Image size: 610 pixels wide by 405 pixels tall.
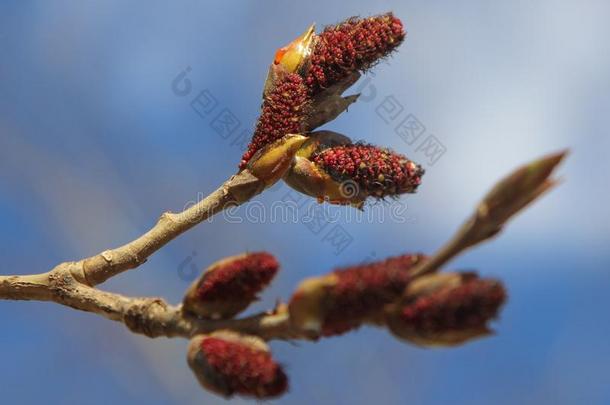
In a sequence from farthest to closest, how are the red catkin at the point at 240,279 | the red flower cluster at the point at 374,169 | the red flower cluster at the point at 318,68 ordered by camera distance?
the red flower cluster at the point at 318,68 < the red flower cluster at the point at 374,169 < the red catkin at the point at 240,279

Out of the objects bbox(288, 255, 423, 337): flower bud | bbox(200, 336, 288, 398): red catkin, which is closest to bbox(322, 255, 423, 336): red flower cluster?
bbox(288, 255, 423, 337): flower bud

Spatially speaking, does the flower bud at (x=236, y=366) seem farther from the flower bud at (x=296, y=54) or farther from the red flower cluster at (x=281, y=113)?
the flower bud at (x=296, y=54)

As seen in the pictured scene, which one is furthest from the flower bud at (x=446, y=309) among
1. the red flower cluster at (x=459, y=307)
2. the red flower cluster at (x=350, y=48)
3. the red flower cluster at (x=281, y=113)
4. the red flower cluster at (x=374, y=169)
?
the red flower cluster at (x=350, y=48)

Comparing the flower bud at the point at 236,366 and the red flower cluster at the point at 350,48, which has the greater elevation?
the red flower cluster at the point at 350,48

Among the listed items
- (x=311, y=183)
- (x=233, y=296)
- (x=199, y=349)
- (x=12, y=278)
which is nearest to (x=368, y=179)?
(x=311, y=183)

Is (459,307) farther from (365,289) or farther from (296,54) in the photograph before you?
(296,54)

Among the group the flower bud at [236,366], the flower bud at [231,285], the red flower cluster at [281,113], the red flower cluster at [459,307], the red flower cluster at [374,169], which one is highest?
the red flower cluster at [281,113]
